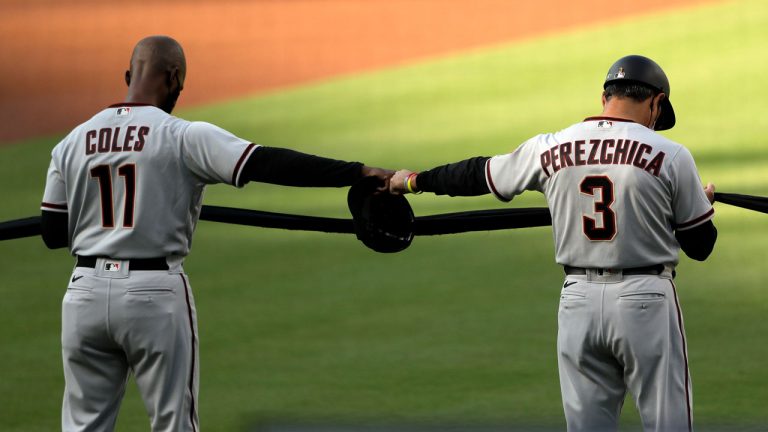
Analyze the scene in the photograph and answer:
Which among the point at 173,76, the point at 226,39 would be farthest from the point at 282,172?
the point at 226,39

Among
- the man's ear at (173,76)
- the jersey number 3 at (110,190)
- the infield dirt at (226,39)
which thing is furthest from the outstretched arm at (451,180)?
the infield dirt at (226,39)

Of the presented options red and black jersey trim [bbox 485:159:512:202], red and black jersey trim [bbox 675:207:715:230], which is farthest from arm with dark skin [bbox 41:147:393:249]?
red and black jersey trim [bbox 675:207:715:230]

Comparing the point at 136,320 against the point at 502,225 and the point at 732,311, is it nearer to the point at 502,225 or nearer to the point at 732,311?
the point at 502,225

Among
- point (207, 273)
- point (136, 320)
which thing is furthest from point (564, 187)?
Answer: point (207, 273)

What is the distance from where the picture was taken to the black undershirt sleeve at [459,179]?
3773mm

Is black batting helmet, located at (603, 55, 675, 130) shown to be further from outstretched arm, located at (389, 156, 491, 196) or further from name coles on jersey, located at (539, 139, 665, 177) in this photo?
outstretched arm, located at (389, 156, 491, 196)

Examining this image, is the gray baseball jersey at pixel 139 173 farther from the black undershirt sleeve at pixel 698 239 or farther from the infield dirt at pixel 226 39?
the infield dirt at pixel 226 39

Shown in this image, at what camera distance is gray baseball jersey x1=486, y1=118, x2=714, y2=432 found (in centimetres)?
345

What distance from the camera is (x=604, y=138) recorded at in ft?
11.4

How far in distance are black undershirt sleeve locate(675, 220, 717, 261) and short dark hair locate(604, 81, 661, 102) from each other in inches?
15.7

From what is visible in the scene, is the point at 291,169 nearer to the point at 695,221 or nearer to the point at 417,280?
the point at 695,221

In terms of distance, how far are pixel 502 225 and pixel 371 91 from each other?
12.5 metres

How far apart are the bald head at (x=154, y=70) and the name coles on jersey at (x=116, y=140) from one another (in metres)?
0.13

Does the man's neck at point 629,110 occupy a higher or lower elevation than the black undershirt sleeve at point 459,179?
higher
